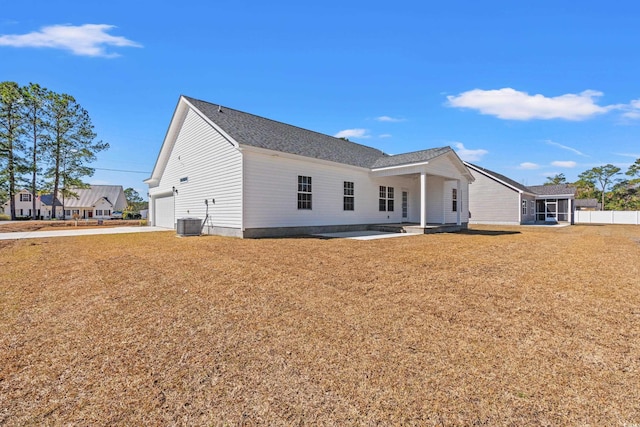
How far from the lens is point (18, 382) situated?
2.44 m

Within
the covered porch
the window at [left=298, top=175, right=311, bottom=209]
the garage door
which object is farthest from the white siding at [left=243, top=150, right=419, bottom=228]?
the garage door

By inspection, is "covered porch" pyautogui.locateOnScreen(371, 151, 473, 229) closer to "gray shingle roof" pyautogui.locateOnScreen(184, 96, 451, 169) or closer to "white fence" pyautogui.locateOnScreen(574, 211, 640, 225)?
"gray shingle roof" pyautogui.locateOnScreen(184, 96, 451, 169)

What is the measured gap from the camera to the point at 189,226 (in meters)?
12.6

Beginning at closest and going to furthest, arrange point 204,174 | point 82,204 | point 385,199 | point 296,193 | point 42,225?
point 296,193, point 204,174, point 385,199, point 42,225, point 82,204

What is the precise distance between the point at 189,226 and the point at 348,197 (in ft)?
25.0

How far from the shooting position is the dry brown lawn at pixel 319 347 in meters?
2.07

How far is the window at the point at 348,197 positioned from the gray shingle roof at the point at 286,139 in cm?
109

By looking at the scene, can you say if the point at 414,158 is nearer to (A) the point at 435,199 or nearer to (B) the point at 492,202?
(A) the point at 435,199

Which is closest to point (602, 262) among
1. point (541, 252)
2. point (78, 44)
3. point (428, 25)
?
point (541, 252)

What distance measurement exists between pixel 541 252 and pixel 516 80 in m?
9.52

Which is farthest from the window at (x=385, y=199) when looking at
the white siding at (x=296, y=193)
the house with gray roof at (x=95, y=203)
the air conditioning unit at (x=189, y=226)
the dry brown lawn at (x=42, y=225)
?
the house with gray roof at (x=95, y=203)

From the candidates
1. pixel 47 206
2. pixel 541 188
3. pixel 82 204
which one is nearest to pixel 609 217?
pixel 541 188

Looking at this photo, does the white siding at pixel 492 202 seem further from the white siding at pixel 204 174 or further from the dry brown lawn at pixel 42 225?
the dry brown lawn at pixel 42 225

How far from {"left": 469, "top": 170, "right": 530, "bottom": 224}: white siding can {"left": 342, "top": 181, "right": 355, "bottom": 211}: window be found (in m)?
18.4
